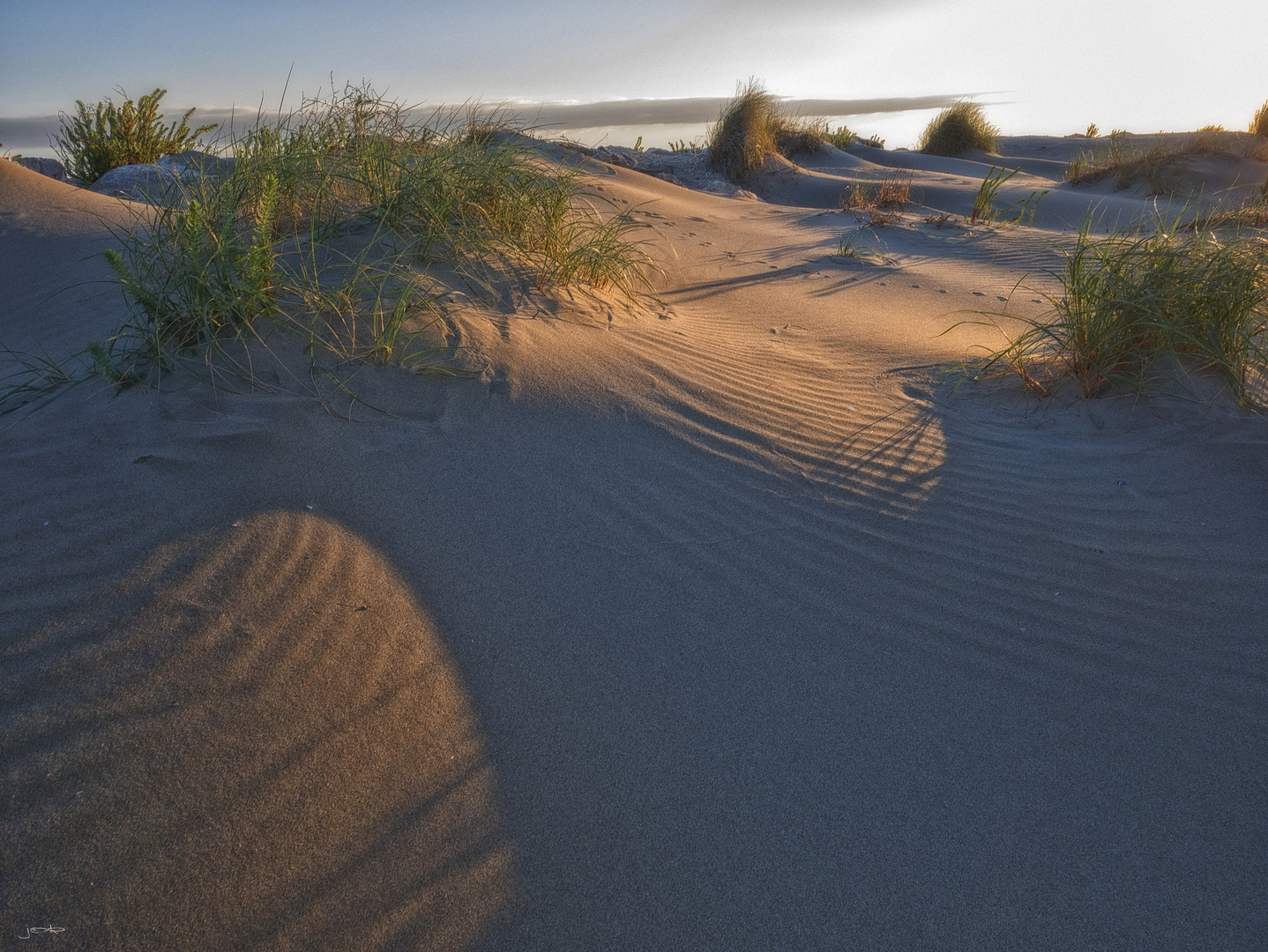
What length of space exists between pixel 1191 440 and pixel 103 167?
10.1 metres

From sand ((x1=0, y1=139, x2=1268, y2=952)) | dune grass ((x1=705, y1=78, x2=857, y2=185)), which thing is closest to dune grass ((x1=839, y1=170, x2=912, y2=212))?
dune grass ((x1=705, y1=78, x2=857, y2=185))

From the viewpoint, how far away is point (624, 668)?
75.3 inches

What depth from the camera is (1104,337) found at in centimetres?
311

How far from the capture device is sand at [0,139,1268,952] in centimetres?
142

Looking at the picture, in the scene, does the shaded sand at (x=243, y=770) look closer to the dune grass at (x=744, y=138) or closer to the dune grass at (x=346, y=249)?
the dune grass at (x=346, y=249)

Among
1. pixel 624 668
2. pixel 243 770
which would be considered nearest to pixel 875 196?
pixel 624 668

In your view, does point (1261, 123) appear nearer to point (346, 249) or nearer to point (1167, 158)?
point (1167, 158)

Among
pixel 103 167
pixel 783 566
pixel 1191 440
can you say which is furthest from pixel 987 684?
pixel 103 167

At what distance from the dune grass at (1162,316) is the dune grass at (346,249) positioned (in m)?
2.30

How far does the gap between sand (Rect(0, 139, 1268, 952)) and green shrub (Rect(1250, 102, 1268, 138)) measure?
11.9m

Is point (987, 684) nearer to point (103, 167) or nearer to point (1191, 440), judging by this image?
point (1191, 440)

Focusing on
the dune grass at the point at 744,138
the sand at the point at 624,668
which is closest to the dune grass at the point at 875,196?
the dune grass at the point at 744,138

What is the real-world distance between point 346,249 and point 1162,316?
3.79 metres

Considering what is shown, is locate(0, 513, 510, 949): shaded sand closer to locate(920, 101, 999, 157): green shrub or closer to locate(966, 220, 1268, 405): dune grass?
locate(966, 220, 1268, 405): dune grass
